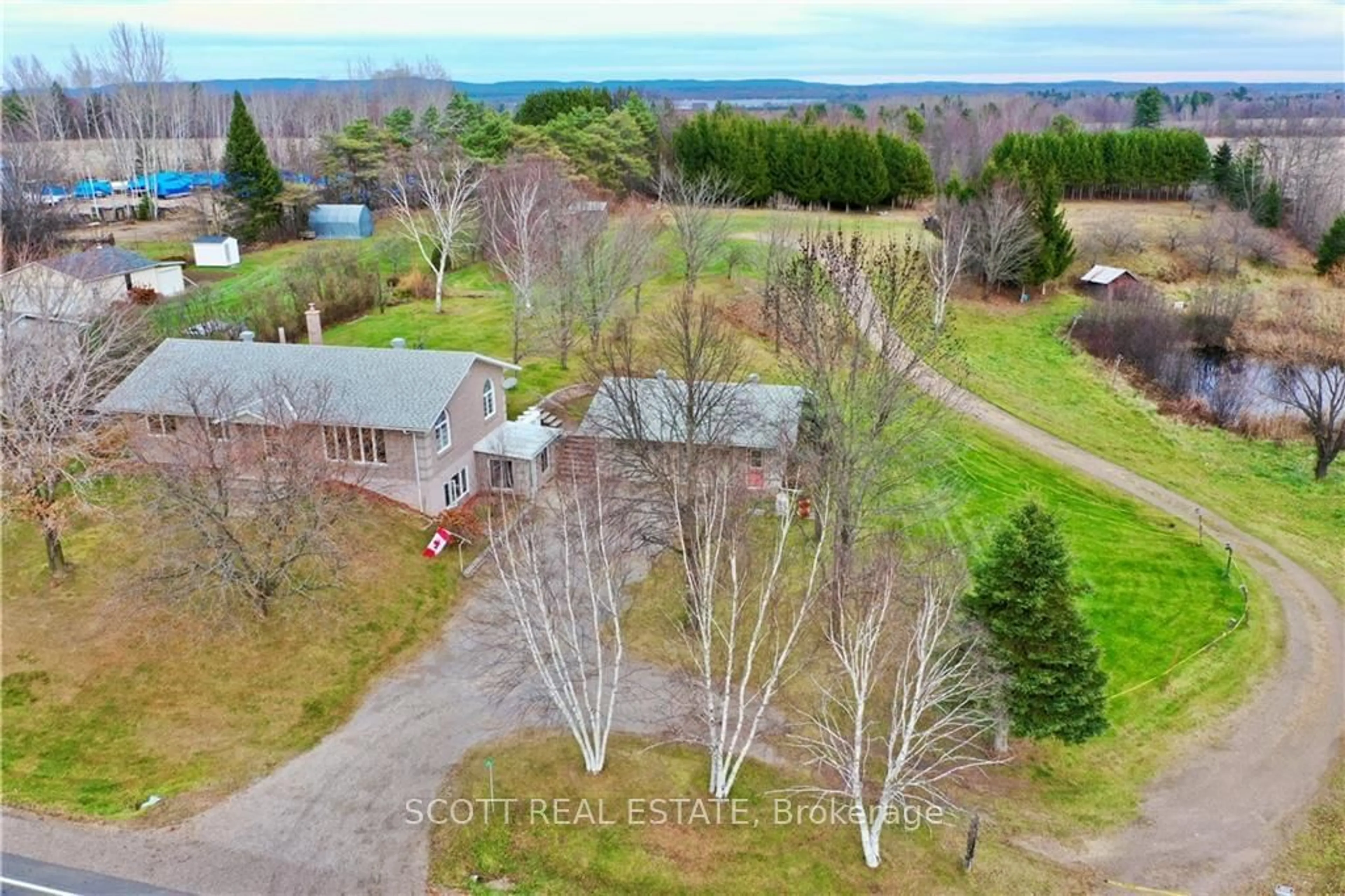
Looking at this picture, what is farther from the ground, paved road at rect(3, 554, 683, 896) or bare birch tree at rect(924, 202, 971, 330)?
bare birch tree at rect(924, 202, 971, 330)

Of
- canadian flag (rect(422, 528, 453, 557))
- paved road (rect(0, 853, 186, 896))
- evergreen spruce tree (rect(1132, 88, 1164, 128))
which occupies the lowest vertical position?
paved road (rect(0, 853, 186, 896))

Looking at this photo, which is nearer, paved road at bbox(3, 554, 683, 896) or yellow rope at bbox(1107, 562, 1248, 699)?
paved road at bbox(3, 554, 683, 896)

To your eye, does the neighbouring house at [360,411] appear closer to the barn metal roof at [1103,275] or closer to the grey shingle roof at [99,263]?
the grey shingle roof at [99,263]

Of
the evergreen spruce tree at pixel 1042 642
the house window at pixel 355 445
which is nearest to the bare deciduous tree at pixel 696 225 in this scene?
the house window at pixel 355 445

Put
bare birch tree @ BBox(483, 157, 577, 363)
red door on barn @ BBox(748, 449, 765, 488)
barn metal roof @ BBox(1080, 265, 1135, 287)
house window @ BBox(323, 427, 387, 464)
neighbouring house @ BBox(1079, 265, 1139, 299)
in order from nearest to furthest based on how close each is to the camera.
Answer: house window @ BBox(323, 427, 387, 464) < red door on barn @ BBox(748, 449, 765, 488) < bare birch tree @ BBox(483, 157, 577, 363) < neighbouring house @ BBox(1079, 265, 1139, 299) < barn metal roof @ BBox(1080, 265, 1135, 287)

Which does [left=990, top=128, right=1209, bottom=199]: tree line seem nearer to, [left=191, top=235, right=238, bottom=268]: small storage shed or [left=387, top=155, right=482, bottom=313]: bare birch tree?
[left=387, top=155, right=482, bottom=313]: bare birch tree

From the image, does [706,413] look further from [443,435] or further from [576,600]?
[443,435]

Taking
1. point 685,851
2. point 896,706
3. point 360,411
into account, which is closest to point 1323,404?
point 896,706

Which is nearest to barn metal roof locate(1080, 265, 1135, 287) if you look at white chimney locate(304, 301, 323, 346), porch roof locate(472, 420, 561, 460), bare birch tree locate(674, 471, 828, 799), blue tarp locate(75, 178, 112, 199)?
porch roof locate(472, 420, 561, 460)
